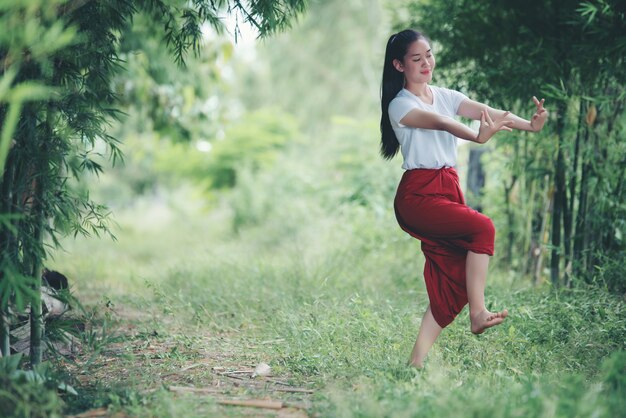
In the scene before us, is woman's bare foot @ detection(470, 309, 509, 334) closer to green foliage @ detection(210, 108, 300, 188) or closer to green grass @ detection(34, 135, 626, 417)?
green grass @ detection(34, 135, 626, 417)

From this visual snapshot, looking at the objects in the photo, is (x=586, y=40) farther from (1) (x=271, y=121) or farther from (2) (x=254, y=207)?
(1) (x=271, y=121)

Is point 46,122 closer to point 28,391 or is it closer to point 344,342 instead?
point 28,391

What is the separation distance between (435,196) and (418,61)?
29.0 inches

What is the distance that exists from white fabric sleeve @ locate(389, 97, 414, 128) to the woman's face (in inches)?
5.9

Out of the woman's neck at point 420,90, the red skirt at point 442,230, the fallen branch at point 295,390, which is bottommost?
the fallen branch at point 295,390

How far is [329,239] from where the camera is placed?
28.2ft

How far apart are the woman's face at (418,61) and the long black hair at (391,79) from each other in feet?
0.10

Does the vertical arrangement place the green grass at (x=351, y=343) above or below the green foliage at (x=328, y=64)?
below

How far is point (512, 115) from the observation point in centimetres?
359

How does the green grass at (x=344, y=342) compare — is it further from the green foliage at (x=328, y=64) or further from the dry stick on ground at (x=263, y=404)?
the green foliage at (x=328, y=64)

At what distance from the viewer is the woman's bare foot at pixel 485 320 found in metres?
3.35

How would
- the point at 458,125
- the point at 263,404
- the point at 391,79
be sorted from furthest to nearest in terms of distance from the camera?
the point at 391,79, the point at 458,125, the point at 263,404

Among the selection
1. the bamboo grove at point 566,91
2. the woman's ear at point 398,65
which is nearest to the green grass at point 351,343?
the bamboo grove at point 566,91

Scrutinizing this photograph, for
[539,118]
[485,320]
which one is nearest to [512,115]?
[539,118]
